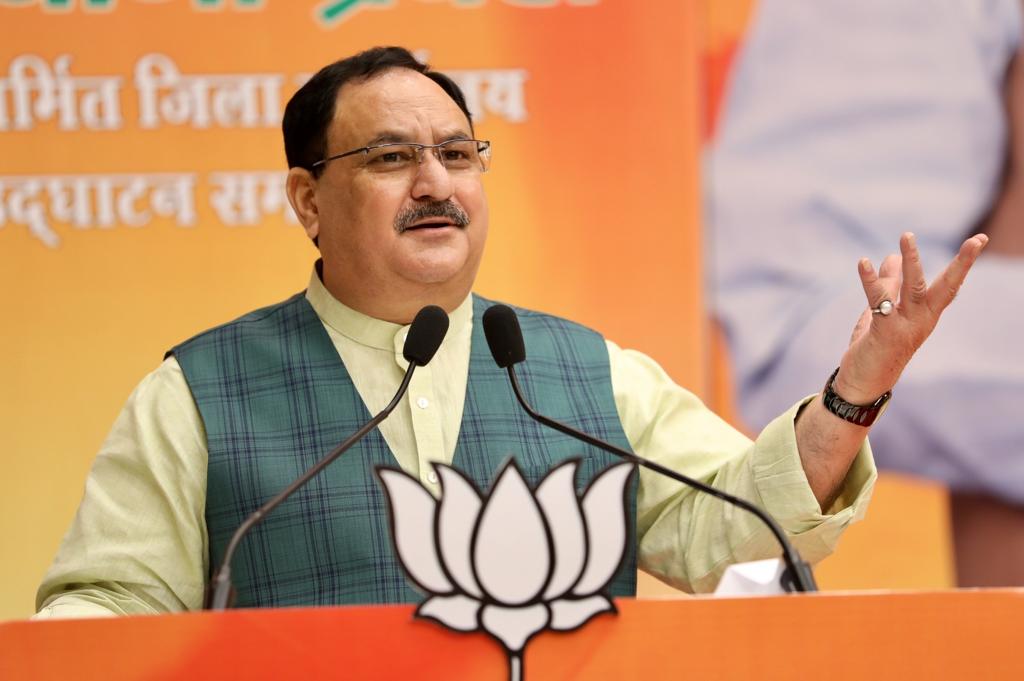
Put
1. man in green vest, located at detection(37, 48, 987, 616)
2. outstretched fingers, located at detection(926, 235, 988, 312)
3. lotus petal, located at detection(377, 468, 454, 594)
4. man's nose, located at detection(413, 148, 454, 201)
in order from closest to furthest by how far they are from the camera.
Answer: lotus petal, located at detection(377, 468, 454, 594) → outstretched fingers, located at detection(926, 235, 988, 312) → man in green vest, located at detection(37, 48, 987, 616) → man's nose, located at detection(413, 148, 454, 201)

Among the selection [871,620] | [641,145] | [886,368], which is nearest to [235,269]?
[641,145]

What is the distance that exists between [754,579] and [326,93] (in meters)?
1.09

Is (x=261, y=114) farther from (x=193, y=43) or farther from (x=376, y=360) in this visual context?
(x=376, y=360)

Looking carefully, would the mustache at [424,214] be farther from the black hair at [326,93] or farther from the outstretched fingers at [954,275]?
the outstretched fingers at [954,275]

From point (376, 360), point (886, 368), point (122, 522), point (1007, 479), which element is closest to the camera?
point (886, 368)

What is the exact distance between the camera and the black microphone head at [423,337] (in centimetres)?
154

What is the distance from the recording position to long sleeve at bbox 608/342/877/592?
1.69 metres

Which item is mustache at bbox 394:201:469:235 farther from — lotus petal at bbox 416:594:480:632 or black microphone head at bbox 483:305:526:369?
lotus petal at bbox 416:594:480:632

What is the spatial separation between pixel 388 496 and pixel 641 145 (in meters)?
1.96

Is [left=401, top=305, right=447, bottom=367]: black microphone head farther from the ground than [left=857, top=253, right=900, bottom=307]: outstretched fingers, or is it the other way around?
[left=857, top=253, right=900, bottom=307]: outstretched fingers

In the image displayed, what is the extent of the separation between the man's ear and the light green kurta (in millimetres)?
108

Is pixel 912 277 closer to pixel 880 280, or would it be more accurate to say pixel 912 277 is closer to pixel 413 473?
pixel 880 280

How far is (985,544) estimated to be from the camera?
2.93 meters

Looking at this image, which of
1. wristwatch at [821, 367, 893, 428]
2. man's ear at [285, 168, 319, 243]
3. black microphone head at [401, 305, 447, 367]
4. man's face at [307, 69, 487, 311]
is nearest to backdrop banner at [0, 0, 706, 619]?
man's ear at [285, 168, 319, 243]
